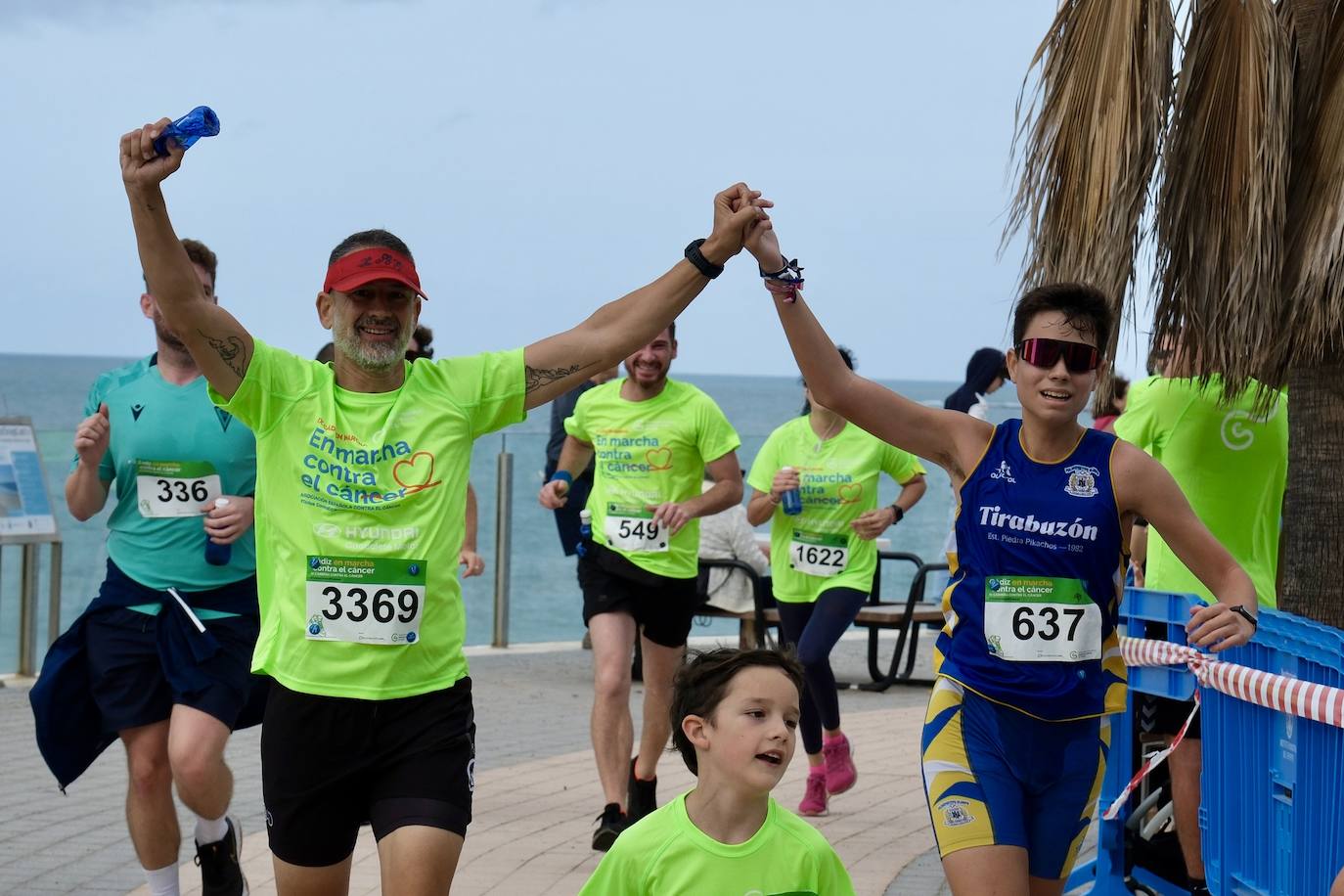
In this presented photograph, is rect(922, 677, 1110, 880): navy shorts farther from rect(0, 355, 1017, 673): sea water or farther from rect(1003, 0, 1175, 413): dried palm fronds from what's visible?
rect(0, 355, 1017, 673): sea water

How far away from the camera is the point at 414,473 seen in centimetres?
425

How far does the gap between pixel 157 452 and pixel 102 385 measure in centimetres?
39

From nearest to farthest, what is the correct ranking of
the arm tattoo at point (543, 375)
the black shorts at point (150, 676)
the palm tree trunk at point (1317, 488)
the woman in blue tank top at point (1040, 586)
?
the woman in blue tank top at point (1040, 586) < the arm tattoo at point (543, 375) < the black shorts at point (150, 676) < the palm tree trunk at point (1317, 488)

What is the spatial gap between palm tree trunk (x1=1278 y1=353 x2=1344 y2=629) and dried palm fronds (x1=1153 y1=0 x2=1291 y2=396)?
0.34 metres

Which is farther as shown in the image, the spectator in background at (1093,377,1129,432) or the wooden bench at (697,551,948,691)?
the wooden bench at (697,551,948,691)

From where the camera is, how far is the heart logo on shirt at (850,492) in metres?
8.80

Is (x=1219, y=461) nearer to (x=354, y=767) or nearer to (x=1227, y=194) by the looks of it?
(x=1227, y=194)

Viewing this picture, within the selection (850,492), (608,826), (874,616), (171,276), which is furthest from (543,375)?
(874,616)

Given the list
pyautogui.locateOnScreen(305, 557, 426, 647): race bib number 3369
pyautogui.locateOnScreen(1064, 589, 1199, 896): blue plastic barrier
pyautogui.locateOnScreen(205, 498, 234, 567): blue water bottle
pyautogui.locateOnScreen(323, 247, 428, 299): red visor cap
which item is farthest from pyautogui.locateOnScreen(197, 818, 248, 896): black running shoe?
pyautogui.locateOnScreen(1064, 589, 1199, 896): blue plastic barrier

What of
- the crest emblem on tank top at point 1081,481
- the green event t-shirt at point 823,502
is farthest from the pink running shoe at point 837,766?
the crest emblem on tank top at point 1081,481

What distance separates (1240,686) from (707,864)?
215cm

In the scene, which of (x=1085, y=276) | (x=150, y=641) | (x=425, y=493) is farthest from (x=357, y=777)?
(x=1085, y=276)

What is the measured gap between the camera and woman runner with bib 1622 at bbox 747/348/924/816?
27.2ft

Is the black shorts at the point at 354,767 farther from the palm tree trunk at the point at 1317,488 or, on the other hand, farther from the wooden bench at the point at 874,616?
the wooden bench at the point at 874,616
